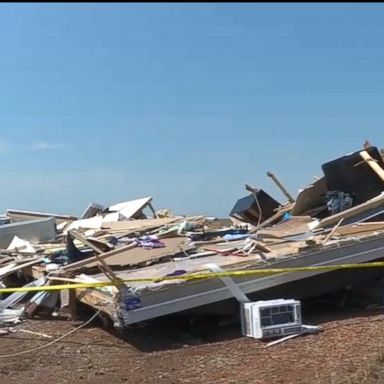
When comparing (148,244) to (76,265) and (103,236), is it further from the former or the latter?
(103,236)

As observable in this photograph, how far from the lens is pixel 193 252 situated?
33.3ft

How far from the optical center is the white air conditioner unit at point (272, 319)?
7.72 m

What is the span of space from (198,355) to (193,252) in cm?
294

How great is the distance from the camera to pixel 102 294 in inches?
321

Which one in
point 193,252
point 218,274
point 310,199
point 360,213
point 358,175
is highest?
point 358,175

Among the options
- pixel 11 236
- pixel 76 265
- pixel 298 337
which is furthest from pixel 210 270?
pixel 11 236

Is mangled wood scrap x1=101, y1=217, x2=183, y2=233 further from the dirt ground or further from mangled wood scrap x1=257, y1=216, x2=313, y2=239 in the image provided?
the dirt ground

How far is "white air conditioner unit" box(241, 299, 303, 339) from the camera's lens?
7.72 meters

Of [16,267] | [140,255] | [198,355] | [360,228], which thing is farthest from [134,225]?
[198,355]

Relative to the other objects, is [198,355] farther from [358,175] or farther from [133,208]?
[133,208]

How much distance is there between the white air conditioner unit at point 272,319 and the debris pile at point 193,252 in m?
0.54

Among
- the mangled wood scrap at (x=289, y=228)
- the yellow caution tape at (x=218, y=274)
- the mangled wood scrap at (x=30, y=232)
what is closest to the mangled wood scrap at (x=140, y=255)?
the yellow caution tape at (x=218, y=274)

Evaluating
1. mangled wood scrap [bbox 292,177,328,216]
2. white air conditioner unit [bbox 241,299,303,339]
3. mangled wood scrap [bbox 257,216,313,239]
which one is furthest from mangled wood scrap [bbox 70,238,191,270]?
mangled wood scrap [bbox 292,177,328,216]

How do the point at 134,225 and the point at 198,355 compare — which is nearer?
the point at 198,355
